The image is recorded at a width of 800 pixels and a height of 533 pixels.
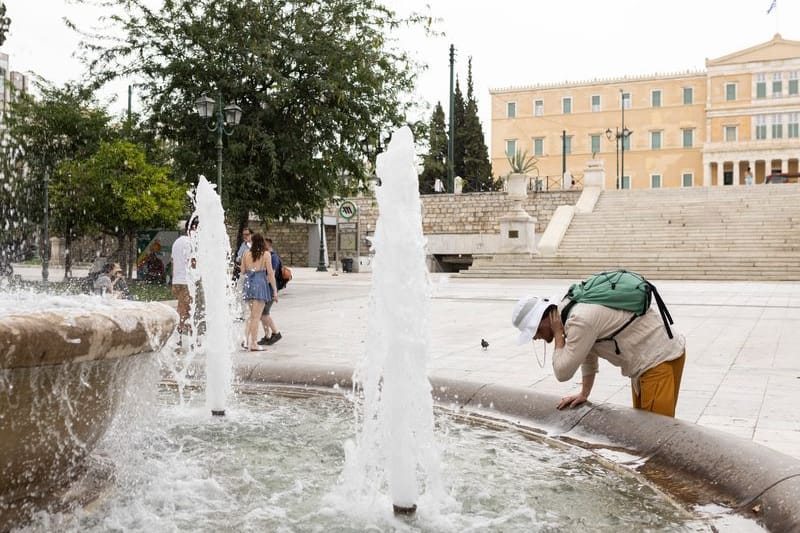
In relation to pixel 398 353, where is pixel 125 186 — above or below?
above

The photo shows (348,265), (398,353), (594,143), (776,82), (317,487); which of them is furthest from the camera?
(594,143)

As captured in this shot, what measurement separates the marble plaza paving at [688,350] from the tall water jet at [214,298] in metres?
1.22

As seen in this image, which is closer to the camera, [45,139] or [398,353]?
[398,353]

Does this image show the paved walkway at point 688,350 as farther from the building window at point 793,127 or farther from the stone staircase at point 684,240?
the building window at point 793,127

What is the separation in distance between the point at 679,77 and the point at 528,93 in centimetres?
1178

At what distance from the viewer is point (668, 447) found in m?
3.74

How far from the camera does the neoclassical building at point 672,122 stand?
54500 mm

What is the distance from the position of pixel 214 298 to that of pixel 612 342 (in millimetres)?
3332

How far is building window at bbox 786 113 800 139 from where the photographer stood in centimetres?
5384

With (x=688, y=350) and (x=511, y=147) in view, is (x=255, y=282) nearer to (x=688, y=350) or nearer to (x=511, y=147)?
(x=688, y=350)

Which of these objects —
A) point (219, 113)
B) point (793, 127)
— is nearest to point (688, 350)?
point (219, 113)

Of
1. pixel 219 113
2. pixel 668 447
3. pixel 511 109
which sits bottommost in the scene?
pixel 668 447

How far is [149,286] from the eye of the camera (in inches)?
746

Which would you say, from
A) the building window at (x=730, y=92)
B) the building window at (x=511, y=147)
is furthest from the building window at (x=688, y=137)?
the building window at (x=511, y=147)
